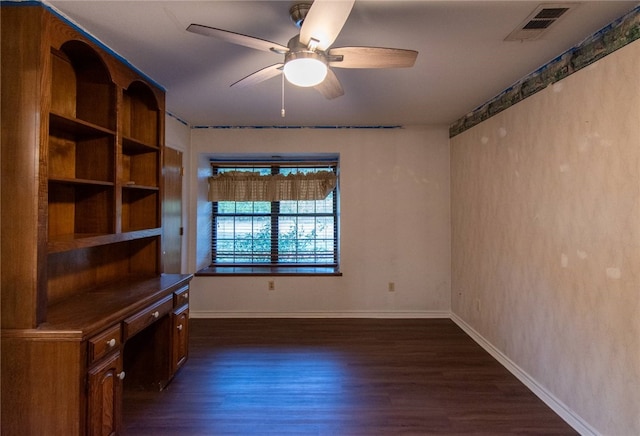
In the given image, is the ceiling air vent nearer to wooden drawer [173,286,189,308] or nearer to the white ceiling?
the white ceiling

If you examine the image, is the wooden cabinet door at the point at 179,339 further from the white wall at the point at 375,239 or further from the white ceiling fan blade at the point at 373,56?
the white ceiling fan blade at the point at 373,56

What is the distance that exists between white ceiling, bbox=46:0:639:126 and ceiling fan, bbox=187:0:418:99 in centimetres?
23

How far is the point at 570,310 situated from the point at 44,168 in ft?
10.2

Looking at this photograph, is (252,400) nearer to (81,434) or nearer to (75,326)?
(81,434)

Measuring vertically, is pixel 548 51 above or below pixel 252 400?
above

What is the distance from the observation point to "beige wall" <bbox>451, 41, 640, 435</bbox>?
5.49ft

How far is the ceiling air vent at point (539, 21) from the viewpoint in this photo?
5.33ft

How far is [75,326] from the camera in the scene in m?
1.52

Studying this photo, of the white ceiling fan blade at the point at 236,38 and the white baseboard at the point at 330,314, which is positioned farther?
the white baseboard at the point at 330,314

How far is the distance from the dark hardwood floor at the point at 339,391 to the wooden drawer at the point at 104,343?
2.29 feet

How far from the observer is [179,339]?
2525 millimetres

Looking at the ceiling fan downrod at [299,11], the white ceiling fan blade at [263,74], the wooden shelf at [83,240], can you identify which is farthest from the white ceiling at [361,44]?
the wooden shelf at [83,240]

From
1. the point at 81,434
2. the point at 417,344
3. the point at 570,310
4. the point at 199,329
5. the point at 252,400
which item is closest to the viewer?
the point at 81,434

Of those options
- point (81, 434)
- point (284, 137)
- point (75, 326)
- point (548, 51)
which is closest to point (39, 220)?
point (75, 326)
